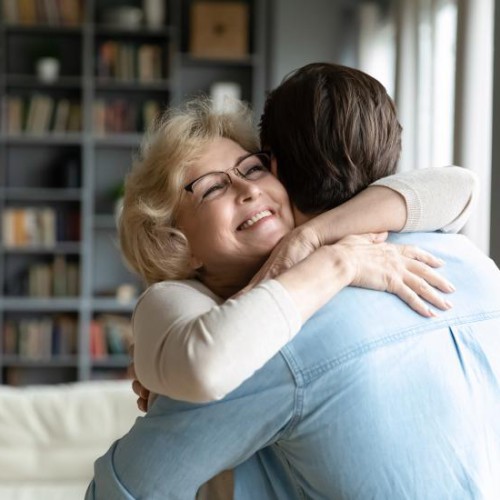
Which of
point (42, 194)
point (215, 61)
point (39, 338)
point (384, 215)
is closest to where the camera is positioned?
point (384, 215)

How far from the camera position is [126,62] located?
6.52 metres

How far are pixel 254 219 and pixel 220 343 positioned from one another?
0.36m

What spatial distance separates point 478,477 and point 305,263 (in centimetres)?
35

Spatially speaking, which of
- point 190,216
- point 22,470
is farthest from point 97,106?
point 190,216

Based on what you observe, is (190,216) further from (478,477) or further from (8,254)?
(8,254)

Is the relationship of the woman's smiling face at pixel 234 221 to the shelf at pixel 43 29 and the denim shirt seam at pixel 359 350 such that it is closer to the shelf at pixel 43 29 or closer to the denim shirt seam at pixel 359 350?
the denim shirt seam at pixel 359 350

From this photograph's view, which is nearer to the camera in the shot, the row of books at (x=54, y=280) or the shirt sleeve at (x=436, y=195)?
the shirt sleeve at (x=436, y=195)

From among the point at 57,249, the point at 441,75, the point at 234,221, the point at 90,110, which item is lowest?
the point at 57,249

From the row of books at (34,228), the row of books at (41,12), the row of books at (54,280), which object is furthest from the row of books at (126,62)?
the row of books at (54,280)

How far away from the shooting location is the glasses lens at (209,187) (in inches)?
56.2

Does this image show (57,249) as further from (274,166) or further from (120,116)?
(274,166)

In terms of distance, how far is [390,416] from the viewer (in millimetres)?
1161

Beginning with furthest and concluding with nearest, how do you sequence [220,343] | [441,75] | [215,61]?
[215,61] → [441,75] → [220,343]


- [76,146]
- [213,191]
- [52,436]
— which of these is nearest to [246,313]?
[213,191]
